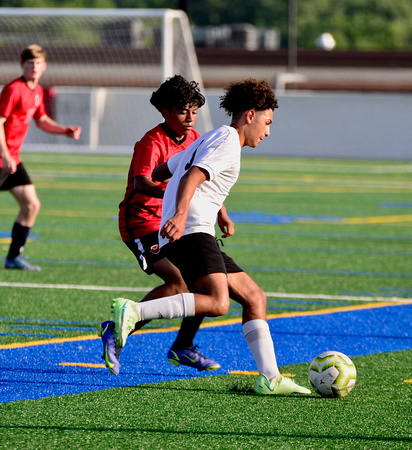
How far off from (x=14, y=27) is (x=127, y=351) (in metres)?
21.7

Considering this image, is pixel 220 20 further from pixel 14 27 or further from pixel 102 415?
pixel 102 415

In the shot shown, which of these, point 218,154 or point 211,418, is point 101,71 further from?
point 211,418

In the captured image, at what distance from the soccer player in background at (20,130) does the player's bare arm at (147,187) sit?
4.03 m

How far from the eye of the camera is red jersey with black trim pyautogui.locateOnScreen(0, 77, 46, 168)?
9805mm

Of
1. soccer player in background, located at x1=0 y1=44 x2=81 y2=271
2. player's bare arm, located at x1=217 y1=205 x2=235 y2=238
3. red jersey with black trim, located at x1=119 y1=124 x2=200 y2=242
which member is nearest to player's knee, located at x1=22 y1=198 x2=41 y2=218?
soccer player in background, located at x1=0 y1=44 x2=81 y2=271

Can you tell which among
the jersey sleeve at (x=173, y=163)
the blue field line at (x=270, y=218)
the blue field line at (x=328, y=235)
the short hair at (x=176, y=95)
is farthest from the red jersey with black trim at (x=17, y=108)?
the blue field line at (x=270, y=218)

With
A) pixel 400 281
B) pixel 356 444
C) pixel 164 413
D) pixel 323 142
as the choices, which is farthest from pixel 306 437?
pixel 323 142

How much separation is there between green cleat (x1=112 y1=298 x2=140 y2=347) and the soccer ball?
3.52 feet

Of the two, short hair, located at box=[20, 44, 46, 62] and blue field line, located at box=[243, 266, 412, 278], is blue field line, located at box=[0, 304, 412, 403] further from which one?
short hair, located at box=[20, 44, 46, 62]

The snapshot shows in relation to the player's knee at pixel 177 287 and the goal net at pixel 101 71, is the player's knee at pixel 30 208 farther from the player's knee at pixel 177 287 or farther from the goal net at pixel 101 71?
the goal net at pixel 101 71

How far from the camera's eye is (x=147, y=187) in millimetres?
5684

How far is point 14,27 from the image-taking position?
26.6m

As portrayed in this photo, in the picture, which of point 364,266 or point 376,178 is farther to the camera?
point 376,178

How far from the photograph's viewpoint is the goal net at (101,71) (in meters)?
24.4
